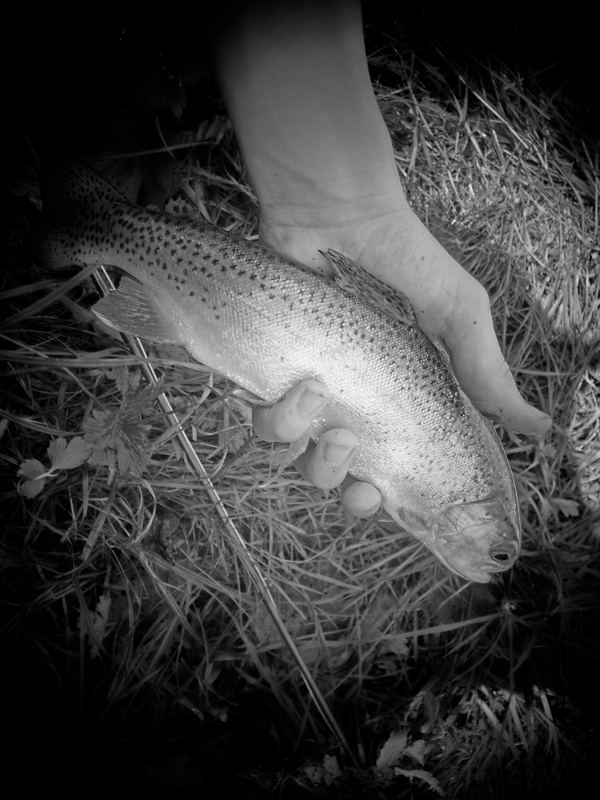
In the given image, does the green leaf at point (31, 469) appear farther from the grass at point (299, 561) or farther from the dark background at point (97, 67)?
the dark background at point (97, 67)

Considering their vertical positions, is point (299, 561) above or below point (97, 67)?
below

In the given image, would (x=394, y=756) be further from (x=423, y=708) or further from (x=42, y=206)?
(x=42, y=206)

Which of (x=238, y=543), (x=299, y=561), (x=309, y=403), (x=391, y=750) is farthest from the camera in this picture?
(x=299, y=561)

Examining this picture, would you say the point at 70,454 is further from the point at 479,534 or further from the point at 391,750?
the point at 391,750

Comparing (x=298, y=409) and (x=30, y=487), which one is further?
(x=30, y=487)

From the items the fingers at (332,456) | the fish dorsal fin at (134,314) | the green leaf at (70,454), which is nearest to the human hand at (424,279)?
the fingers at (332,456)

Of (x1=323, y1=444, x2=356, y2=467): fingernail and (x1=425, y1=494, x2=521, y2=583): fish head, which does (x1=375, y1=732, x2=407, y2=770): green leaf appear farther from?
(x1=323, y1=444, x2=356, y2=467): fingernail

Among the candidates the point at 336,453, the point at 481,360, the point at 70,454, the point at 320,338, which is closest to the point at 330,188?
the point at 320,338

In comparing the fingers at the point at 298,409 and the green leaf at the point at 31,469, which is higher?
the fingers at the point at 298,409
